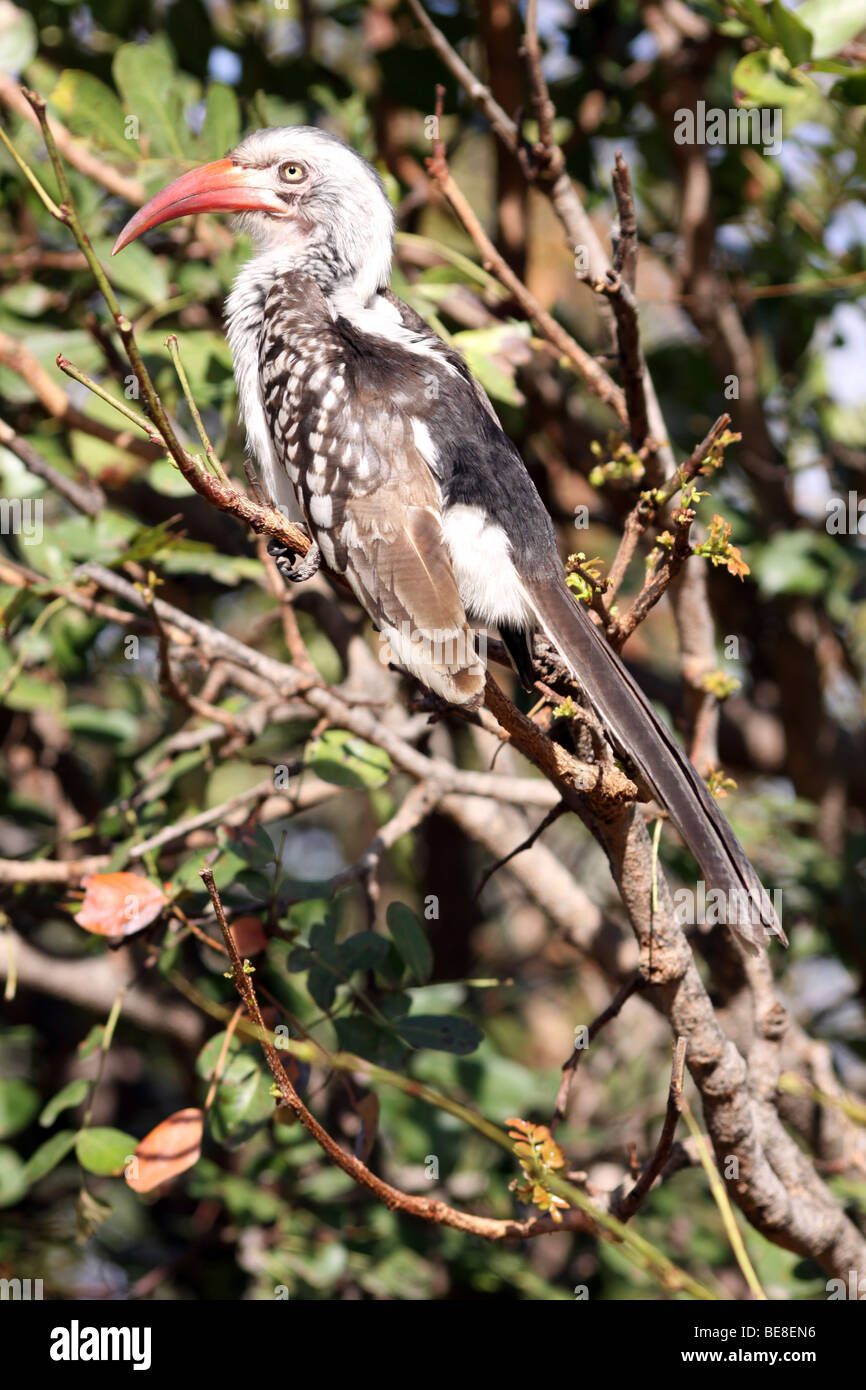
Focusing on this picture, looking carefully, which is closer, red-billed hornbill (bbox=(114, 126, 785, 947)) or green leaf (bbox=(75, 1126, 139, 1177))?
red-billed hornbill (bbox=(114, 126, 785, 947))

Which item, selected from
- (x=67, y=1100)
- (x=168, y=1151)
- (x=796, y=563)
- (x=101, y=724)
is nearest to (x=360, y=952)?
(x=168, y=1151)

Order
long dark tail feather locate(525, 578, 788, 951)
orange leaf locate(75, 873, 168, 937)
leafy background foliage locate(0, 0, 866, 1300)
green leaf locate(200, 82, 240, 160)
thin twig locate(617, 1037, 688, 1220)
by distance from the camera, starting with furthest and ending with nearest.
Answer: green leaf locate(200, 82, 240, 160)
leafy background foliage locate(0, 0, 866, 1300)
orange leaf locate(75, 873, 168, 937)
long dark tail feather locate(525, 578, 788, 951)
thin twig locate(617, 1037, 688, 1220)

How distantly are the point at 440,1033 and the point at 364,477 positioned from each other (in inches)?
33.9

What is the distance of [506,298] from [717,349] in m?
0.71

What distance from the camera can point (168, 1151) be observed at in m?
1.76

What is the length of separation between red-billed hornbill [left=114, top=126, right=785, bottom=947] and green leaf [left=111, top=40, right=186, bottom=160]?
0.90 feet

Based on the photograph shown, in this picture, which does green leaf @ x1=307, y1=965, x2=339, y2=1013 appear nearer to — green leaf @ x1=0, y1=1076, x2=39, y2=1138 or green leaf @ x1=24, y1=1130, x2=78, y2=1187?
green leaf @ x1=24, y1=1130, x2=78, y2=1187

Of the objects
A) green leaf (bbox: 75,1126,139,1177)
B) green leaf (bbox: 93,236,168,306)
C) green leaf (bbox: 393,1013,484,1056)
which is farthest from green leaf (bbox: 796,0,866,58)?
green leaf (bbox: 75,1126,139,1177)

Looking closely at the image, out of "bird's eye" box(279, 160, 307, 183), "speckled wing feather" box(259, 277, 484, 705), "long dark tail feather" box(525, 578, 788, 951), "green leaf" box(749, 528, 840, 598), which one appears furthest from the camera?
"green leaf" box(749, 528, 840, 598)

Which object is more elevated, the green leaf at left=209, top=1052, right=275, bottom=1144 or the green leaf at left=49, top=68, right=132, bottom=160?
the green leaf at left=49, top=68, right=132, bottom=160

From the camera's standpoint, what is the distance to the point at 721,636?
10.8 ft

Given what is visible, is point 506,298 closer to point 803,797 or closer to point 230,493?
point 230,493

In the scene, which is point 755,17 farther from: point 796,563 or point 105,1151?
point 105,1151

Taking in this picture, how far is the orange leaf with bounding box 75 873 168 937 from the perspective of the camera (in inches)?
71.6
